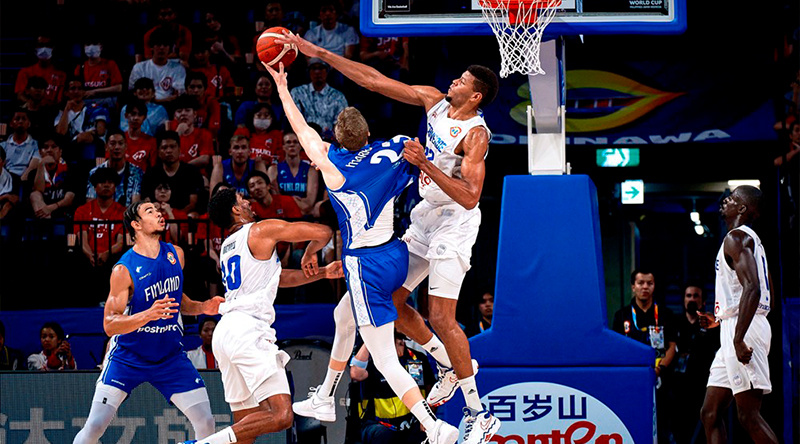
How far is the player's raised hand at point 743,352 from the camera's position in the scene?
25.1 ft

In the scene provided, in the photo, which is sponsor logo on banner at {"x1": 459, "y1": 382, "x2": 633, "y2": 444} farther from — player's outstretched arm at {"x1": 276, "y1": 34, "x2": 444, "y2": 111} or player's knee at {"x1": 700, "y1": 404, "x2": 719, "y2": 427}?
player's outstretched arm at {"x1": 276, "y1": 34, "x2": 444, "y2": 111}

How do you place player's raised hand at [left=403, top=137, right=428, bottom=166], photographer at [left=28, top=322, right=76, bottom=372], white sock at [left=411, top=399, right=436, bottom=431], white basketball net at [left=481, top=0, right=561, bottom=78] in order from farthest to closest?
photographer at [left=28, top=322, right=76, bottom=372] < white basketball net at [left=481, top=0, right=561, bottom=78] < white sock at [left=411, top=399, right=436, bottom=431] < player's raised hand at [left=403, top=137, right=428, bottom=166]

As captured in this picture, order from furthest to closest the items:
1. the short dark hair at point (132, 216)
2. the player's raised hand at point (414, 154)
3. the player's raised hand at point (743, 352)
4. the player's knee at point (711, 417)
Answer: the player's knee at point (711, 417) → the player's raised hand at point (743, 352) → the short dark hair at point (132, 216) → the player's raised hand at point (414, 154)

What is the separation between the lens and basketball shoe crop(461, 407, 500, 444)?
21.1ft

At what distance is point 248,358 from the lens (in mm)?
6703

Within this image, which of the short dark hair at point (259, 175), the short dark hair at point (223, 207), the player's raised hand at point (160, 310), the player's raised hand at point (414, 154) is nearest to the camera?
the player's raised hand at point (414, 154)

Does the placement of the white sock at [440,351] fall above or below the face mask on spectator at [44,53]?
below

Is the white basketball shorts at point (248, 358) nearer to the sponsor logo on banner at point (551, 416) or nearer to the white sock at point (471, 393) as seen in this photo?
the white sock at point (471, 393)

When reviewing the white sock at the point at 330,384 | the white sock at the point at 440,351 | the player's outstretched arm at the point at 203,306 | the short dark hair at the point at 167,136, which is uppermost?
the short dark hair at the point at 167,136

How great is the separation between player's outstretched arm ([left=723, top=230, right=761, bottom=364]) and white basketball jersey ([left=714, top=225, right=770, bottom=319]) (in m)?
0.09

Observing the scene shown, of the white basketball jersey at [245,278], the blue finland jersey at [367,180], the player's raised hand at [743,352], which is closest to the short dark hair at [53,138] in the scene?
the white basketball jersey at [245,278]

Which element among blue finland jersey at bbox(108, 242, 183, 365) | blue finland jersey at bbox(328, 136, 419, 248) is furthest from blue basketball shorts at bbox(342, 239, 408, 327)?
blue finland jersey at bbox(108, 242, 183, 365)

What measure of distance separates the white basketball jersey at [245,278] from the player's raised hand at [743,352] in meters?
3.53

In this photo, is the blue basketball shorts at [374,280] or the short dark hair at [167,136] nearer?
the blue basketball shorts at [374,280]
